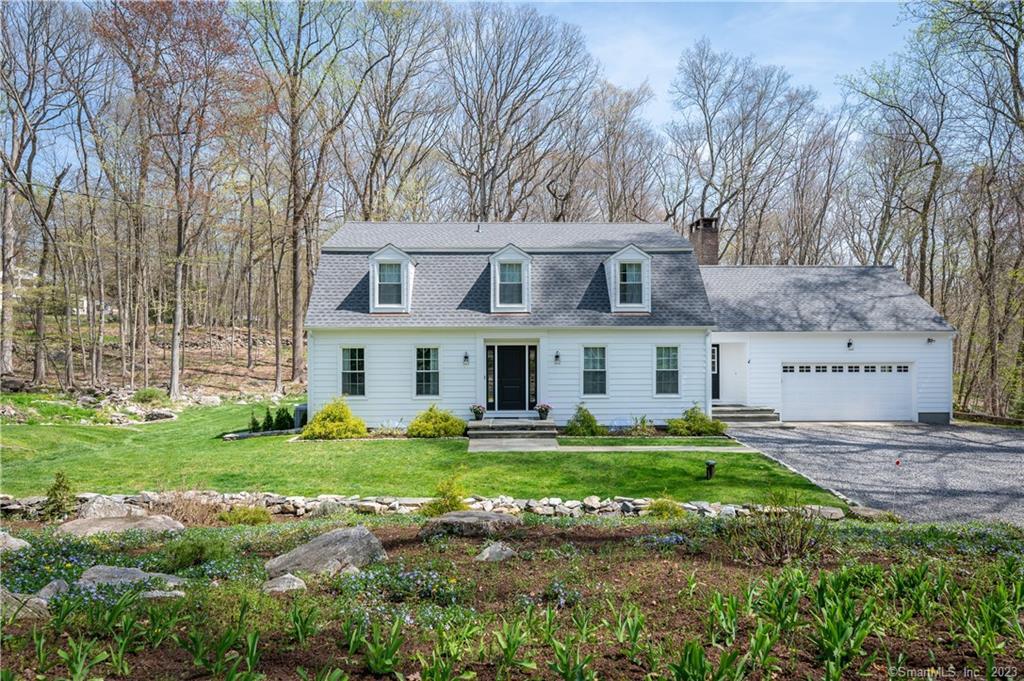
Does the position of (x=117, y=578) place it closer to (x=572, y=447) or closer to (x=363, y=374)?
(x=572, y=447)

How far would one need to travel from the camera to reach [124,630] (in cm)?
336

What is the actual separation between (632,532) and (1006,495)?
805 centimetres

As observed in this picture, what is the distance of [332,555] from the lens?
16.7ft

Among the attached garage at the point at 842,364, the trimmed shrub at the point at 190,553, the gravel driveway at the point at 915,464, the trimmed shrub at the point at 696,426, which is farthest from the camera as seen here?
Answer: the attached garage at the point at 842,364

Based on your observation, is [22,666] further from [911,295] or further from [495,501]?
[911,295]

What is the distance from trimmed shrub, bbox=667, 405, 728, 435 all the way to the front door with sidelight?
391 centimetres

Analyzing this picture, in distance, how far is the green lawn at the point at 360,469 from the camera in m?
10.1

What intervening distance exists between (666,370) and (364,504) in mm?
10222

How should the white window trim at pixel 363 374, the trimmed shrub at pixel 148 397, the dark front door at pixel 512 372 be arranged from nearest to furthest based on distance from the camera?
→ the white window trim at pixel 363 374 < the dark front door at pixel 512 372 < the trimmed shrub at pixel 148 397

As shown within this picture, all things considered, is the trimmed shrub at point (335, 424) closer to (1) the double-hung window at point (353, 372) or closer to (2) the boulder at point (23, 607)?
(1) the double-hung window at point (353, 372)

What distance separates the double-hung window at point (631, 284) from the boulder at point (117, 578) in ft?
45.0

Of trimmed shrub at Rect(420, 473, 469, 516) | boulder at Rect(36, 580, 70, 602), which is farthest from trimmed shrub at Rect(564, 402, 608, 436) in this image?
boulder at Rect(36, 580, 70, 602)

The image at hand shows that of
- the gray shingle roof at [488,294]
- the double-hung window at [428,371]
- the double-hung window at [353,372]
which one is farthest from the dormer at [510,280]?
the double-hung window at [353,372]

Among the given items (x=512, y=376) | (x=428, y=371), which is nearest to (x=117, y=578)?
(x=428, y=371)
